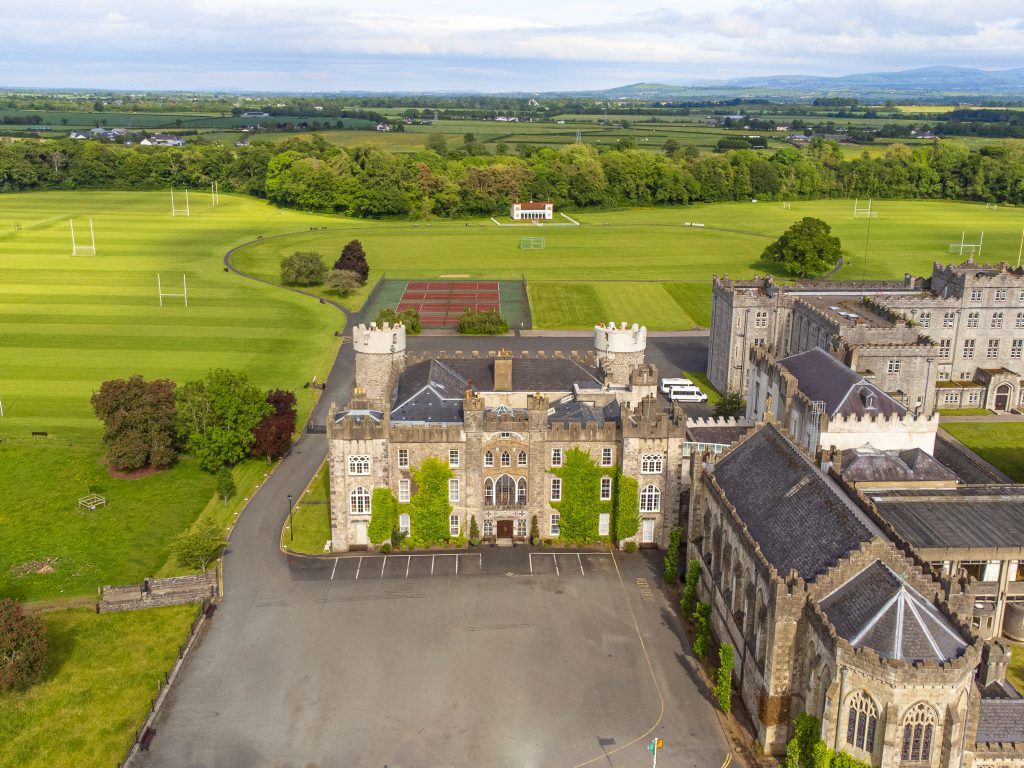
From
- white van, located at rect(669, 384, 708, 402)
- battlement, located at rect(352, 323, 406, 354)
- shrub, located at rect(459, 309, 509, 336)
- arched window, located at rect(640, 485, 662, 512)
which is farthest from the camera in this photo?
shrub, located at rect(459, 309, 509, 336)

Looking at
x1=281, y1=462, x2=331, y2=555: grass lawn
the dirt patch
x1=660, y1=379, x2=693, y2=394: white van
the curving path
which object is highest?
x1=660, y1=379, x2=693, y2=394: white van

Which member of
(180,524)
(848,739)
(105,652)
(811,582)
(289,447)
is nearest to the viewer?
(848,739)

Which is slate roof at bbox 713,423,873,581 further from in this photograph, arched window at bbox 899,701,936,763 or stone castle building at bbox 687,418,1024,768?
arched window at bbox 899,701,936,763

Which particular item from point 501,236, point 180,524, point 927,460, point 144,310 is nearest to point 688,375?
point 927,460

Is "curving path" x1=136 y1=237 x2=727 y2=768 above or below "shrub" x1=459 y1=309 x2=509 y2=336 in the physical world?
below

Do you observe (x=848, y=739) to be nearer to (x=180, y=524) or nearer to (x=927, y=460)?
(x=927, y=460)

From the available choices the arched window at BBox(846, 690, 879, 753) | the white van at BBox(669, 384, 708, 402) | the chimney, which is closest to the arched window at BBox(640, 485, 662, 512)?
the chimney
